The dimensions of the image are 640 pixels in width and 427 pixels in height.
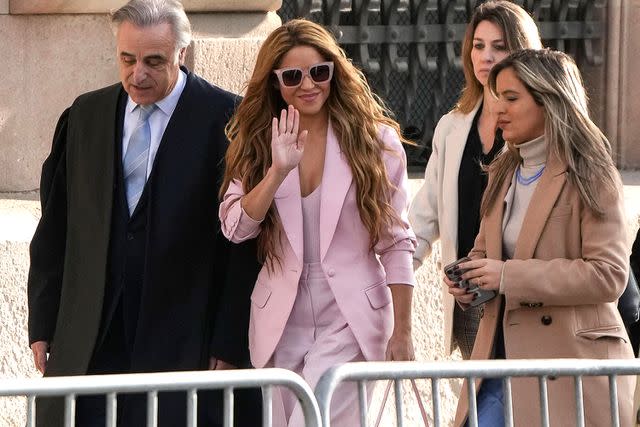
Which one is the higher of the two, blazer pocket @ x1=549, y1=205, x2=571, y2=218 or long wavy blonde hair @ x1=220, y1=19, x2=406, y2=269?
long wavy blonde hair @ x1=220, y1=19, x2=406, y2=269

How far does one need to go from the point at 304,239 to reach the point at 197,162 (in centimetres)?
42

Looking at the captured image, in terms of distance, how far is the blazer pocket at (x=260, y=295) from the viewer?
208 inches

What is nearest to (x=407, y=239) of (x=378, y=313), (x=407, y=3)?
(x=378, y=313)

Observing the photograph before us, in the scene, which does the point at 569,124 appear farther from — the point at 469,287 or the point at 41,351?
the point at 41,351

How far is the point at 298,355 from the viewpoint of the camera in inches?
207

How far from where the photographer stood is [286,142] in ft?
16.7

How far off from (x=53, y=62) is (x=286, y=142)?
263 centimetres

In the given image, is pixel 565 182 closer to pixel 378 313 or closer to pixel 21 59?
pixel 378 313

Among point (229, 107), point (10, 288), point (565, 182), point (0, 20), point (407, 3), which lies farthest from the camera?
point (407, 3)

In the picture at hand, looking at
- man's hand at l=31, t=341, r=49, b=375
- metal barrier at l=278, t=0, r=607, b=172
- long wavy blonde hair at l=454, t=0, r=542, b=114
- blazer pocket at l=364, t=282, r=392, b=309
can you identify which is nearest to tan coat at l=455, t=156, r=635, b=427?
blazer pocket at l=364, t=282, r=392, b=309

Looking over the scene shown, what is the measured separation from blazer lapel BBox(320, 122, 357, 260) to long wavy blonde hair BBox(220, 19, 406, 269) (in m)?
0.02

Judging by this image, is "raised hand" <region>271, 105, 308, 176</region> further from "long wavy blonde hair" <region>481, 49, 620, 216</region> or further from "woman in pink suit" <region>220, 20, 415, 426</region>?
"long wavy blonde hair" <region>481, 49, 620, 216</region>

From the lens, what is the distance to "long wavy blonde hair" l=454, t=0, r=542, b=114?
6090 millimetres

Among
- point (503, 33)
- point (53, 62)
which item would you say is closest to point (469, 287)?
point (503, 33)
